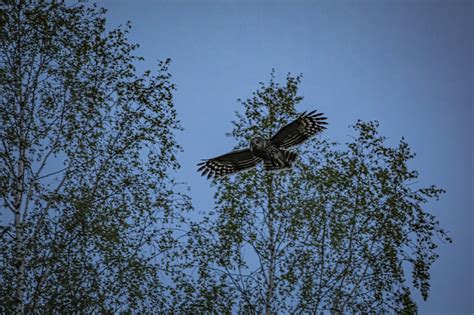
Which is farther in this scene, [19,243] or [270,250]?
[270,250]

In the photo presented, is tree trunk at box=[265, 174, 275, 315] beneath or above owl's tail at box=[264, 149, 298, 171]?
beneath

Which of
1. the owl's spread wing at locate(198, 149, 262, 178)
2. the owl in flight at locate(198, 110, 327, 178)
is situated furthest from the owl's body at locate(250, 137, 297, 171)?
the owl's spread wing at locate(198, 149, 262, 178)

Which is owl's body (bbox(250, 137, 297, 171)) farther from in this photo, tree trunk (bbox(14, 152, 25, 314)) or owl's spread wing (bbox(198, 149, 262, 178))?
tree trunk (bbox(14, 152, 25, 314))

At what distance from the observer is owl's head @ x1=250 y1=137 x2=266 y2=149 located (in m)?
13.5

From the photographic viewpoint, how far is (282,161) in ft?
44.2

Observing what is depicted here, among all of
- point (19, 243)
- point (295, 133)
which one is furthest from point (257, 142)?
point (19, 243)

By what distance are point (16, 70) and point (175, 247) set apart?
501 cm

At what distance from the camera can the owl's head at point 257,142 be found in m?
13.5

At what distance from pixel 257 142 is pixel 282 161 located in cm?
77

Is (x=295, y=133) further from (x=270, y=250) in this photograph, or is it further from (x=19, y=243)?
(x=19, y=243)

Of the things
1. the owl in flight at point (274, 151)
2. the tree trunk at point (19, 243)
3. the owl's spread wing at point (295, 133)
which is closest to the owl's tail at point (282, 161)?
the owl in flight at point (274, 151)

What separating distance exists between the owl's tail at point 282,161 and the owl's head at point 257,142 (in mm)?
420

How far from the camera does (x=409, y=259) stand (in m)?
12.1

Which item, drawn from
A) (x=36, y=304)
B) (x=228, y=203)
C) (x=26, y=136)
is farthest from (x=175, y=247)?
(x=26, y=136)
